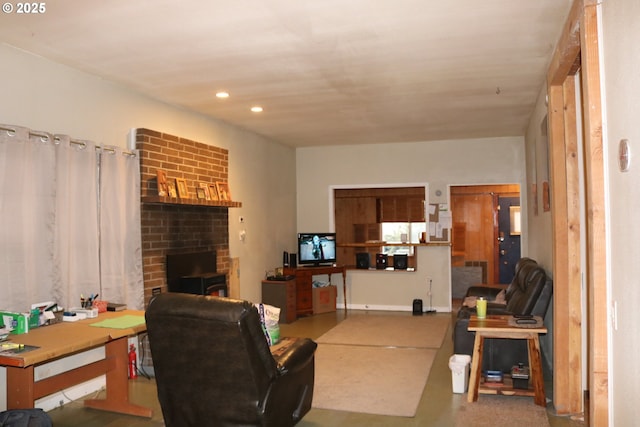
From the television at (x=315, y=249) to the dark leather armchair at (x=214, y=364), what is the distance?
17.3 ft

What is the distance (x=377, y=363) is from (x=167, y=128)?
3253mm

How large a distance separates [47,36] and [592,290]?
3708 millimetres

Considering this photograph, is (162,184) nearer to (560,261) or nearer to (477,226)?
(560,261)

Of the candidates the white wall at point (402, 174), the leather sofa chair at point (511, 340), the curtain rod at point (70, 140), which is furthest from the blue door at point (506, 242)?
the curtain rod at point (70, 140)

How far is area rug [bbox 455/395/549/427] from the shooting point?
3.71 metres

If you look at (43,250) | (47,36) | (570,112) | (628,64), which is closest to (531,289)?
(570,112)

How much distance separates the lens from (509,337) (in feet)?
13.2

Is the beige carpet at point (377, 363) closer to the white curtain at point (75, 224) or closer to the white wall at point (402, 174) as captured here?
the white wall at point (402, 174)

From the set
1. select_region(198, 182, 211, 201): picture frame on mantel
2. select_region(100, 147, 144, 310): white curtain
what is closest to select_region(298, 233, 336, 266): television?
select_region(198, 182, 211, 201): picture frame on mantel

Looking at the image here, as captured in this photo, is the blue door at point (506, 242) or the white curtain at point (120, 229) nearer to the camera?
the white curtain at point (120, 229)

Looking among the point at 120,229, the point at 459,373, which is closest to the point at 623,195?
the point at 459,373

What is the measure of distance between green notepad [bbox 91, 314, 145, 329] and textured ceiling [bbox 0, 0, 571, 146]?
1.99 metres

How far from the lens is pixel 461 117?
6730 mm

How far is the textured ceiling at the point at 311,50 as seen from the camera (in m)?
3.36
